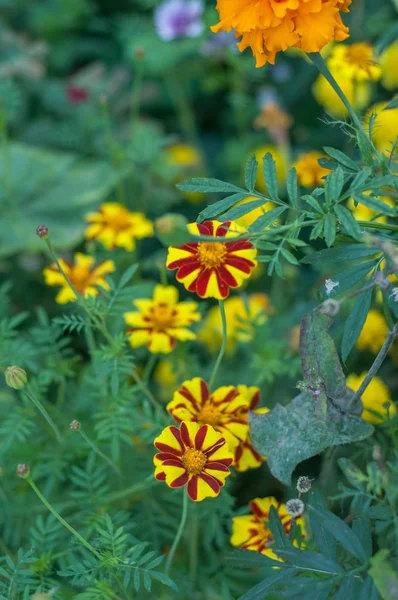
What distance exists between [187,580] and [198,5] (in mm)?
1331

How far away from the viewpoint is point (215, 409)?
718 mm

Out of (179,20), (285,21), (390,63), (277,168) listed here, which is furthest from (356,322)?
(179,20)

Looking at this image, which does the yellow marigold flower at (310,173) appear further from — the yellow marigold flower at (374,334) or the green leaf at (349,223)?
the green leaf at (349,223)

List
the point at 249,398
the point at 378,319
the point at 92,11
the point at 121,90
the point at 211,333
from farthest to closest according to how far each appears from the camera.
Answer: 1. the point at 92,11
2. the point at 121,90
3. the point at 211,333
4. the point at 378,319
5. the point at 249,398

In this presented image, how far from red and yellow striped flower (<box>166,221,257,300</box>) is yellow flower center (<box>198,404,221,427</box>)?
0.40 ft

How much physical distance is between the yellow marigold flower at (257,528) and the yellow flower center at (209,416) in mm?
96

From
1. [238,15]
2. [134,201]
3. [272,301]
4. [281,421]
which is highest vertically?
[238,15]

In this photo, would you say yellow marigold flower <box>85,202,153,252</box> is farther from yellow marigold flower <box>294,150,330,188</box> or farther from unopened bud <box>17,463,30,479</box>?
unopened bud <box>17,463,30,479</box>

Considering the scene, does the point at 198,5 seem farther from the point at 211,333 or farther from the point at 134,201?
the point at 211,333

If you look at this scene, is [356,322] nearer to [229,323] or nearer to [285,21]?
[285,21]

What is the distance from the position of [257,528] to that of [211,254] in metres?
0.28

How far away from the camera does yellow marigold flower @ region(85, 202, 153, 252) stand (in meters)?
0.98

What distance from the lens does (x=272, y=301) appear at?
4.24 feet

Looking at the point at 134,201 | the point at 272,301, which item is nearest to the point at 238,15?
the point at 272,301
